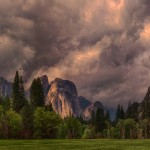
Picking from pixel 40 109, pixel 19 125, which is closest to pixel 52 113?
pixel 40 109

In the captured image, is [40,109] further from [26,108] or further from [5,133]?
[5,133]

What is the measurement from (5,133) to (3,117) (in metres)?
8.25

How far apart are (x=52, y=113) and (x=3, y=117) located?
24.9 m

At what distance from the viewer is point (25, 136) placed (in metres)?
173

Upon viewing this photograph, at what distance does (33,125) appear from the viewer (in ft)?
579

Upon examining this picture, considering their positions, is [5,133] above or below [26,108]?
below

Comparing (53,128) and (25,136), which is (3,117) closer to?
(25,136)

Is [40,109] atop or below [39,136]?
atop

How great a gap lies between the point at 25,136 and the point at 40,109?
15.4 meters

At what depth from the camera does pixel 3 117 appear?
6806 inches

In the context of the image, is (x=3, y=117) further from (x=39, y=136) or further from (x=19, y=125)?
(x=39, y=136)

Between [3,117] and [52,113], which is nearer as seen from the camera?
[3,117]

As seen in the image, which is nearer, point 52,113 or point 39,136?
point 39,136

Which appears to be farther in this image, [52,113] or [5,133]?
[52,113]
